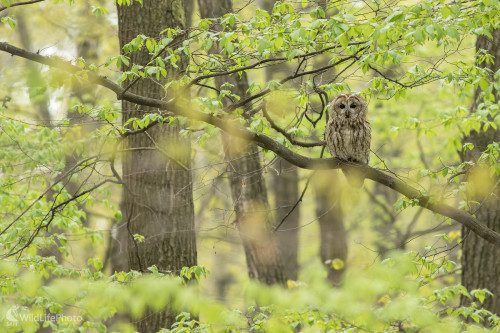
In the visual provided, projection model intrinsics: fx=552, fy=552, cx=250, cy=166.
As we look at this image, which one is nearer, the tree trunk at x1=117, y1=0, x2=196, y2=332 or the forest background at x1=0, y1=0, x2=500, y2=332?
the forest background at x1=0, y1=0, x2=500, y2=332

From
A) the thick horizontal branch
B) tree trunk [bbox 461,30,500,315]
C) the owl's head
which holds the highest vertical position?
the owl's head

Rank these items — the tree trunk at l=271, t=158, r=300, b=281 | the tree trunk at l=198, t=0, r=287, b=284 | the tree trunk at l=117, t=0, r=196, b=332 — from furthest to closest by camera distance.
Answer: the tree trunk at l=271, t=158, r=300, b=281
the tree trunk at l=198, t=0, r=287, b=284
the tree trunk at l=117, t=0, r=196, b=332

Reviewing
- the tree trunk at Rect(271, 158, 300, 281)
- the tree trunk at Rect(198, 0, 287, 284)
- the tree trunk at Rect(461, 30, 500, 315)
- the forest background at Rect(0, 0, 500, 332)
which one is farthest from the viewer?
the tree trunk at Rect(271, 158, 300, 281)

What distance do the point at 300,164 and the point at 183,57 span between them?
6.85 feet

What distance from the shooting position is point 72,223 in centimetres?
683

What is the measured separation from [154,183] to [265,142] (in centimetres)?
187

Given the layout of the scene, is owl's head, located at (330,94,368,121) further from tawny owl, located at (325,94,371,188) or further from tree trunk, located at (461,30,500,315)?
tree trunk, located at (461,30,500,315)

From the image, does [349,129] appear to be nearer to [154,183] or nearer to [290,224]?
[154,183]

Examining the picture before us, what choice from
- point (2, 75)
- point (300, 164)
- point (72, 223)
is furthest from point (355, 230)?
point (2, 75)

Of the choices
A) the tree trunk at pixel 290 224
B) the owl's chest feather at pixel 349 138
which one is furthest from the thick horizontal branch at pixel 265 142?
the tree trunk at pixel 290 224

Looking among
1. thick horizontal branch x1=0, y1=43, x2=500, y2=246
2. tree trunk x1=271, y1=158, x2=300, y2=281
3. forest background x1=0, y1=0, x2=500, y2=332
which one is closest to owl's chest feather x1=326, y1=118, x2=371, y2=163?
forest background x1=0, y1=0, x2=500, y2=332

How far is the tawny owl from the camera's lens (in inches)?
214

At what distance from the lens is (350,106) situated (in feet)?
17.9

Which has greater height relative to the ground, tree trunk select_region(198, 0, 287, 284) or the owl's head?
the owl's head
